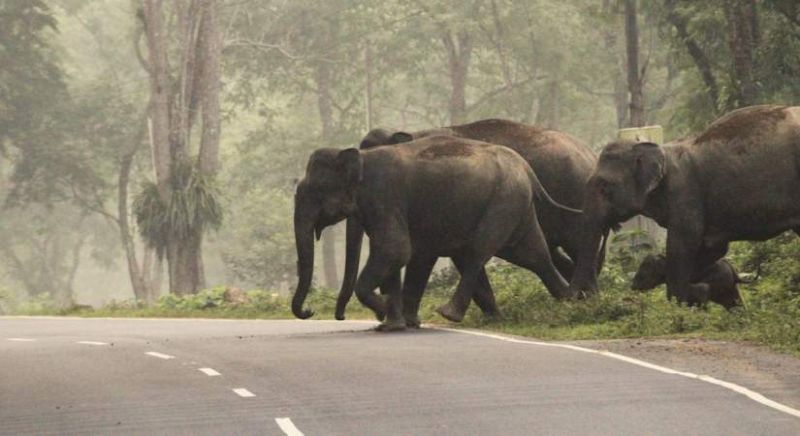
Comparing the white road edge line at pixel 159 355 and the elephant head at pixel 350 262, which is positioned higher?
the elephant head at pixel 350 262

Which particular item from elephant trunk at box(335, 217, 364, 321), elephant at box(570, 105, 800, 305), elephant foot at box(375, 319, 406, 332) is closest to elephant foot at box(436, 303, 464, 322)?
elephant foot at box(375, 319, 406, 332)

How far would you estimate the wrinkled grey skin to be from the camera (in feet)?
67.2

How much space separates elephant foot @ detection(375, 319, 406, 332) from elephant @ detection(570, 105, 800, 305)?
10.2 ft

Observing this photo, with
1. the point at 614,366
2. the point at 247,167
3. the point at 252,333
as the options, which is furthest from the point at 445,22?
the point at 614,366

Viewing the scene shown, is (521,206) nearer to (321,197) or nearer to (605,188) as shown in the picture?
(605,188)

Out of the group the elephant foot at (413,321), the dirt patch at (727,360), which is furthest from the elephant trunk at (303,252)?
the dirt patch at (727,360)

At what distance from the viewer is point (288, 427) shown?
1166 centimetres

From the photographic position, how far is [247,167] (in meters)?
70.2

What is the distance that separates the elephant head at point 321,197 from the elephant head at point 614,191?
293 cm

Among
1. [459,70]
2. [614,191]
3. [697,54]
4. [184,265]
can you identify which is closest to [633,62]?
[697,54]

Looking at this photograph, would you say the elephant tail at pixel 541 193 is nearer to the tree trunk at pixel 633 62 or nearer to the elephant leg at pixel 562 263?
the elephant leg at pixel 562 263

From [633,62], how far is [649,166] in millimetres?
18306

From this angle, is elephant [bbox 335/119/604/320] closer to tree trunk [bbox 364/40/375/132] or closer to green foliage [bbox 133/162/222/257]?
green foliage [bbox 133/162/222/257]

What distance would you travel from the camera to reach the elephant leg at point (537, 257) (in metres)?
21.7
